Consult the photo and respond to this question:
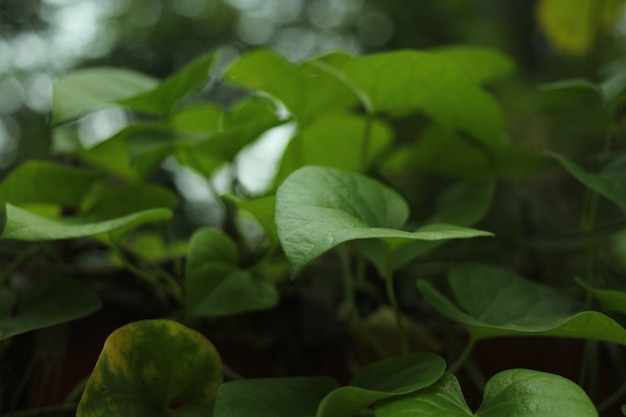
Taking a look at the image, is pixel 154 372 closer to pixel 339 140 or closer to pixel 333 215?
pixel 333 215

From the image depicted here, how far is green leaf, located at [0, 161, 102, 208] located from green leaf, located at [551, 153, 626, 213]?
350 mm

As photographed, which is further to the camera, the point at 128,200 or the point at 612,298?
the point at 128,200

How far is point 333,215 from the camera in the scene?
0.85 ft

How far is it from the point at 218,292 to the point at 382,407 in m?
0.15

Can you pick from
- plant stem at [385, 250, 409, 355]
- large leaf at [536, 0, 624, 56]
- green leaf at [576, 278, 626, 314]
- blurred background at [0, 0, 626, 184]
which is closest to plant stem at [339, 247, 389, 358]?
plant stem at [385, 250, 409, 355]

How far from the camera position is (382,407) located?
0.26 metres

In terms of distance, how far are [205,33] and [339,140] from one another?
2.15m

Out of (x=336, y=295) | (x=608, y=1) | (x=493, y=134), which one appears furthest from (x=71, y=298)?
(x=608, y=1)

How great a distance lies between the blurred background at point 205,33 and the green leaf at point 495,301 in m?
1.30

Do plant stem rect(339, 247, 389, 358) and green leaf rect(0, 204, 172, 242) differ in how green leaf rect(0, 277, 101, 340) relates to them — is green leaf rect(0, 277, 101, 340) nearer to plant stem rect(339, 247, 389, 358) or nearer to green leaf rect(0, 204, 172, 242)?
green leaf rect(0, 204, 172, 242)

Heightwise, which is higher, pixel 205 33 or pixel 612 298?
pixel 612 298

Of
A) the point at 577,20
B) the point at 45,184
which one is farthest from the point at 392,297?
the point at 577,20

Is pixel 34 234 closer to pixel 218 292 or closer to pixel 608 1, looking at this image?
pixel 218 292

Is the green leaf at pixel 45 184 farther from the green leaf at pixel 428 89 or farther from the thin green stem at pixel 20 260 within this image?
the green leaf at pixel 428 89
